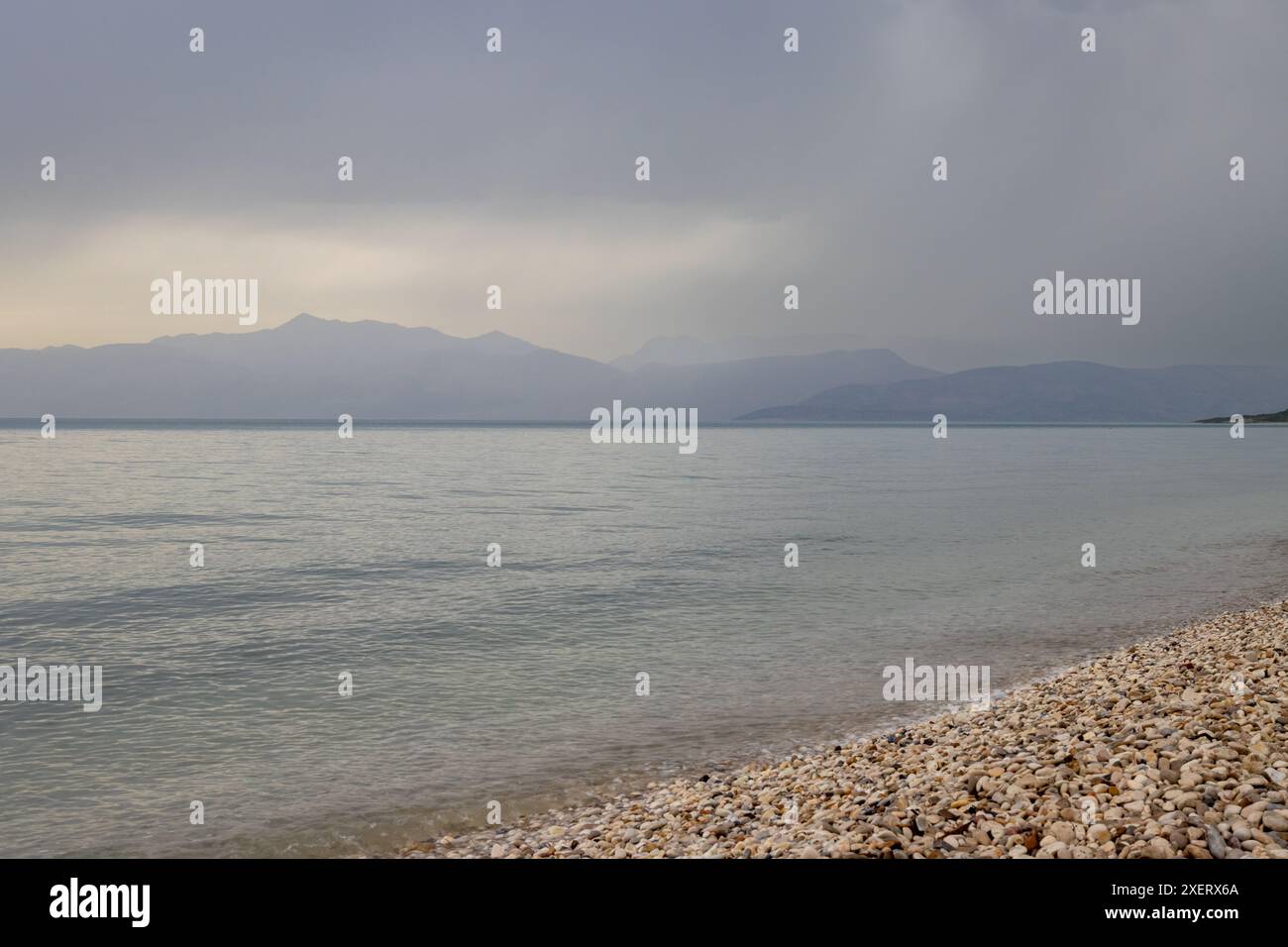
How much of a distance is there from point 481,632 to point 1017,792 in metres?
13.4

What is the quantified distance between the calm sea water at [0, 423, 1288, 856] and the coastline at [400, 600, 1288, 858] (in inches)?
50.5

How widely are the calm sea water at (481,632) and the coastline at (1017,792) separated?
128 cm

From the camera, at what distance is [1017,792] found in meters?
7.78

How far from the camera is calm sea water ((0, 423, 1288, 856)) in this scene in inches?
435

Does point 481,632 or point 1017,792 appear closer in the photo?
point 1017,792

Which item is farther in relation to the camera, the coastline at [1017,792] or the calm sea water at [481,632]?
the calm sea water at [481,632]

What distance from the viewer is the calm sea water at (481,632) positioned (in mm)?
11055

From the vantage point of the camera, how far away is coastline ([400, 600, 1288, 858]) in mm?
6746

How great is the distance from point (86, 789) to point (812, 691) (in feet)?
36.3

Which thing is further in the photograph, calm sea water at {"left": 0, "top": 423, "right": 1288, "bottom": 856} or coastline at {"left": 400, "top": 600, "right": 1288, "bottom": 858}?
calm sea water at {"left": 0, "top": 423, "right": 1288, "bottom": 856}

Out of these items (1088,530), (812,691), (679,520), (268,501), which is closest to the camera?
(812,691)
